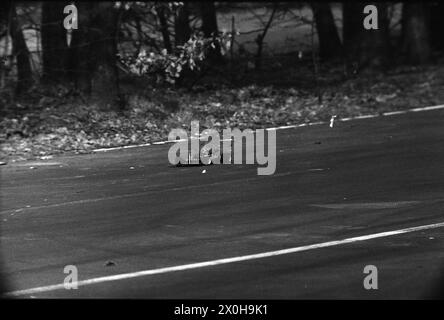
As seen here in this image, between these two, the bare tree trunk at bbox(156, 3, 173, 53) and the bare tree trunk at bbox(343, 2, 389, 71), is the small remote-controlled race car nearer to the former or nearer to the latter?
the bare tree trunk at bbox(156, 3, 173, 53)

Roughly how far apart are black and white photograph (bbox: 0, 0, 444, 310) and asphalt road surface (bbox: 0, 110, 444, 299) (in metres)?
0.03

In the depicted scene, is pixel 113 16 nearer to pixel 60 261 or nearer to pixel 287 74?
pixel 287 74

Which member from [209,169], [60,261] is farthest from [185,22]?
[60,261]

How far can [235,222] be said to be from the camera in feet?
35.6

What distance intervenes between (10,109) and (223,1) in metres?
10.1

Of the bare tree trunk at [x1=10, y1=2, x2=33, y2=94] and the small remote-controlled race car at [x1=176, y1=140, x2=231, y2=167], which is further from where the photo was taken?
the bare tree trunk at [x1=10, y1=2, x2=33, y2=94]

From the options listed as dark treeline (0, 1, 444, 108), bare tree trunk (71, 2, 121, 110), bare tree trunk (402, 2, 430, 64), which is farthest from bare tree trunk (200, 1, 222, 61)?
bare tree trunk (71, 2, 121, 110)

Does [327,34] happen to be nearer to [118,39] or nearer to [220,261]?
[118,39]

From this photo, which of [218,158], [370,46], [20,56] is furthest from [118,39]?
[370,46]

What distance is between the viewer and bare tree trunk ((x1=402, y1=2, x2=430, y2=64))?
26.1 m

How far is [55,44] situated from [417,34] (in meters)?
8.96

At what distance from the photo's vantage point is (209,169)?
14.5 m

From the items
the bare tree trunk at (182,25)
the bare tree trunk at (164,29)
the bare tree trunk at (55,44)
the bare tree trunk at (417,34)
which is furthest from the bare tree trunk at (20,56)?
the bare tree trunk at (417,34)

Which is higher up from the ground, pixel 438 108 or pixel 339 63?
pixel 339 63
